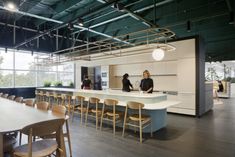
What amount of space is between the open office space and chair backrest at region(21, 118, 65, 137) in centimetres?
1

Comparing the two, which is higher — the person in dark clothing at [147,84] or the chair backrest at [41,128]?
the person in dark clothing at [147,84]

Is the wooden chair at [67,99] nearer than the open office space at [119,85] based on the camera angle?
No

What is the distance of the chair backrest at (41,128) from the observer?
1715 mm

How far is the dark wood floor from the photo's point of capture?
9.46 feet

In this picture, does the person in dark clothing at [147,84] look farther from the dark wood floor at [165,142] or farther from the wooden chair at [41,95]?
the wooden chair at [41,95]

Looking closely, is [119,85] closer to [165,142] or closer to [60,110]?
[165,142]

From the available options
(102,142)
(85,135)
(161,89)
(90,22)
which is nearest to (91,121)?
(85,135)

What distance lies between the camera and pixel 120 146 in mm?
3203

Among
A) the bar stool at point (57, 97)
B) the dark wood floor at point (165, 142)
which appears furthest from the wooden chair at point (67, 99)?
the dark wood floor at point (165, 142)

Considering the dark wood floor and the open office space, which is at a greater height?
the open office space

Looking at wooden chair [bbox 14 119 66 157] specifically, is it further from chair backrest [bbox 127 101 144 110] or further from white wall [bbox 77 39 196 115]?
white wall [bbox 77 39 196 115]

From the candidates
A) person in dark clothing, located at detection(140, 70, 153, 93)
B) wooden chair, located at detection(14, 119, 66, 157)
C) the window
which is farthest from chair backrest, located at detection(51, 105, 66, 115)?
the window

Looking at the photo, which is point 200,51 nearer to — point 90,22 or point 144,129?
point 144,129

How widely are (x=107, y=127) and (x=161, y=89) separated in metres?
3.24
